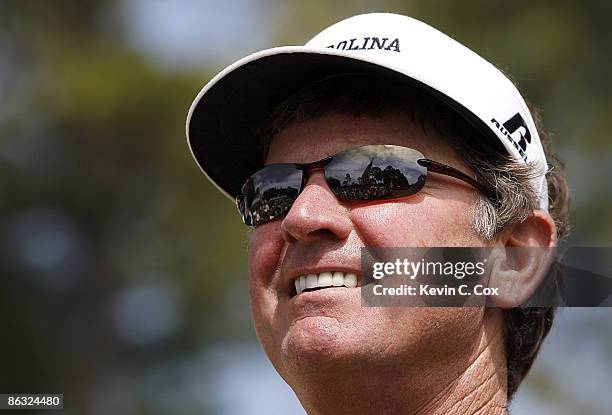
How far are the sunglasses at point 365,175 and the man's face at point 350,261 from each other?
0.05 ft

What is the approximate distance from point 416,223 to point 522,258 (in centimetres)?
28

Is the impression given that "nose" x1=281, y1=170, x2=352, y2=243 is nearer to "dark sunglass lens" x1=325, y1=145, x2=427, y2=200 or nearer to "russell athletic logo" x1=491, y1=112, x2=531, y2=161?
"dark sunglass lens" x1=325, y1=145, x2=427, y2=200

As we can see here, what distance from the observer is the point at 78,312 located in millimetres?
7543

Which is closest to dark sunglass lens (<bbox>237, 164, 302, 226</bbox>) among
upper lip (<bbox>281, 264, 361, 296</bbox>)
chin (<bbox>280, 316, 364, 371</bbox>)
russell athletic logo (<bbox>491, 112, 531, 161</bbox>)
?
upper lip (<bbox>281, 264, 361, 296</bbox>)

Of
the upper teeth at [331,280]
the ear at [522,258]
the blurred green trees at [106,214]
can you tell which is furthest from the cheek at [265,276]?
the blurred green trees at [106,214]

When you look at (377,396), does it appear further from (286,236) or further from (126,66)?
(126,66)

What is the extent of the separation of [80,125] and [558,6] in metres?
3.32

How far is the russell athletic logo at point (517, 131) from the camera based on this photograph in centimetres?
206

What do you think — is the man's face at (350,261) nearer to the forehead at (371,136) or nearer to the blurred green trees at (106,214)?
the forehead at (371,136)

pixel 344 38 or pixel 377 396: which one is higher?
pixel 344 38

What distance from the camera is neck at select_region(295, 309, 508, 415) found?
76.1 inches

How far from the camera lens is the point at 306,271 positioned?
196 centimetres

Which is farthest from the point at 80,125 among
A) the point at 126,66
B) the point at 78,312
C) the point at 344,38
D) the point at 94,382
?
the point at 344,38

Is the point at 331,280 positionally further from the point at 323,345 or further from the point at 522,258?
the point at 522,258
